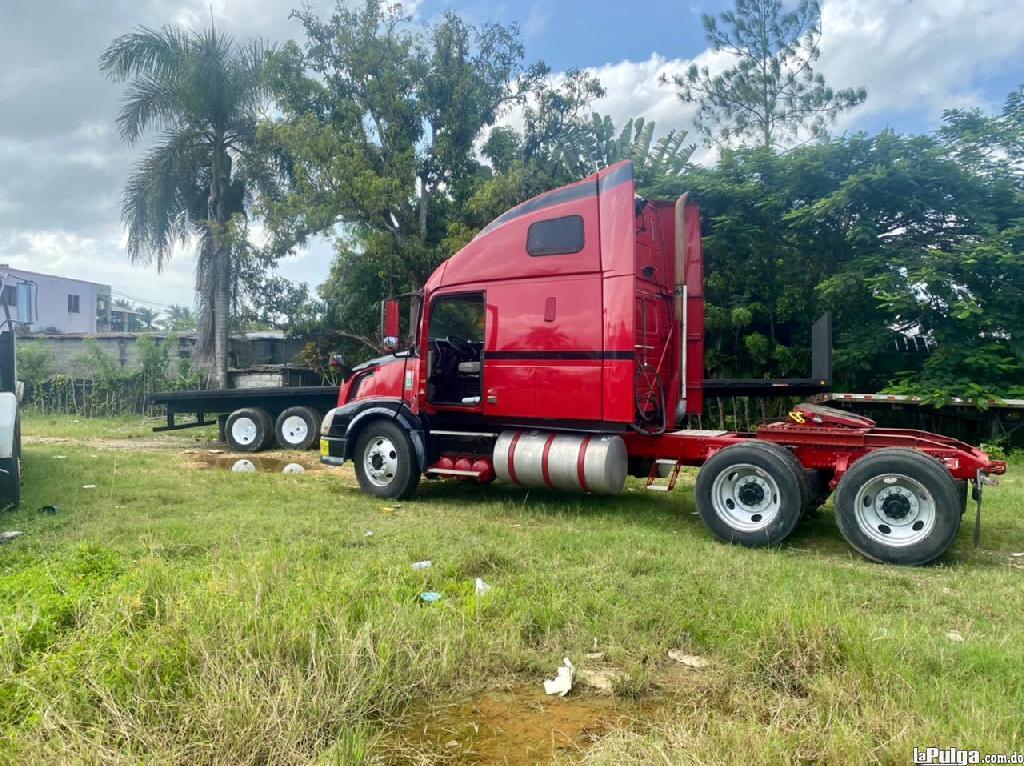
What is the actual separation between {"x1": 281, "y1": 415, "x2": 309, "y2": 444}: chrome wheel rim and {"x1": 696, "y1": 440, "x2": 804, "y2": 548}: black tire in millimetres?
9297

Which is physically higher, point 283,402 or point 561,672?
point 283,402

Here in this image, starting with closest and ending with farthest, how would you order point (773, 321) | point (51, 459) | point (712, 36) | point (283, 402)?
point (51, 459)
point (283, 402)
point (773, 321)
point (712, 36)

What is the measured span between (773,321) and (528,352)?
9.17 metres

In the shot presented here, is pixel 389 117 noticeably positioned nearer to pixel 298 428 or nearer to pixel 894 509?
pixel 298 428

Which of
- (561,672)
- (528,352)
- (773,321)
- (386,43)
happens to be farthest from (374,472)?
(386,43)

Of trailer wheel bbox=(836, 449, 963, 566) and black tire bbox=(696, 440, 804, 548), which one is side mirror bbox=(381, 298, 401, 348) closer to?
black tire bbox=(696, 440, 804, 548)

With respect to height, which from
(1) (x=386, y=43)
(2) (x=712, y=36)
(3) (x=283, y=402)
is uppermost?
(2) (x=712, y=36)

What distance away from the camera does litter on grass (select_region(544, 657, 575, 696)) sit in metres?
3.22

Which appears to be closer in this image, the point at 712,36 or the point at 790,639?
the point at 790,639

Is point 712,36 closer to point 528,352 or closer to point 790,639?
point 528,352

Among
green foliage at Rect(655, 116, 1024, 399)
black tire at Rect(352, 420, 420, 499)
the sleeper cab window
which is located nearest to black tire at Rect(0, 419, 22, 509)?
black tire at Rect(352, 420, 420, 499)

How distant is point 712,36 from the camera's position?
19.6 meters

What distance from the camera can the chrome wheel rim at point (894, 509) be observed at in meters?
5.64

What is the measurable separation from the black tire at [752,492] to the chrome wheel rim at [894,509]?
50cm
